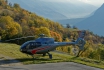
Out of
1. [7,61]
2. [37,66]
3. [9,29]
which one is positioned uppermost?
[9,29]

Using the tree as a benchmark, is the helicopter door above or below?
below

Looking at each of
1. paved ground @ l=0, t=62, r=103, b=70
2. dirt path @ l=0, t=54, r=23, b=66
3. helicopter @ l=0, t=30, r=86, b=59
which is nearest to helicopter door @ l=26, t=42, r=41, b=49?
helicopter @ l=0, t=30, r=86, b=59

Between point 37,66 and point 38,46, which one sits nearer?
point 37,66

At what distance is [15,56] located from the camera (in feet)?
103

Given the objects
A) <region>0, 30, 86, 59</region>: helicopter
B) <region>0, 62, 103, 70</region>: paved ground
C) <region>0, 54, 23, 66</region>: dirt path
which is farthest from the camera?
<region>0, 30, 86, 59</region>: helicopter

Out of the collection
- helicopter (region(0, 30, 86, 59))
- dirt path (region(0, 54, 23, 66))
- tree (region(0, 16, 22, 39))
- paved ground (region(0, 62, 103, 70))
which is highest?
tree (region(0, 16, 22, 39))

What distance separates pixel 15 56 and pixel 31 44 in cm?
335

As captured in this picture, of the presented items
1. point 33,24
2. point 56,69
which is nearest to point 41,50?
point 56,69

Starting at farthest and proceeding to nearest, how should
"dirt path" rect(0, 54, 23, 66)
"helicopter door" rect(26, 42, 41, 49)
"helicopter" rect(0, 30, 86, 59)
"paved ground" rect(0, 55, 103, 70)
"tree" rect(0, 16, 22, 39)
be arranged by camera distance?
"tree" rect(0, 16, 22, 39)
"helicopter door" rect(26, 42, 41, 49)
"helicopter" rect(0, 30, 86, 59)
"dirt path" rect(0, 54, 23, 66)
"paved ground" rect(0, 55, 103, 70)

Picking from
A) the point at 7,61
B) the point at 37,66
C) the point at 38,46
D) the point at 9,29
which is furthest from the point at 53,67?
the point at 9,29

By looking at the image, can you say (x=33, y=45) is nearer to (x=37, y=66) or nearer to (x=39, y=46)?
(x=39, y=46)

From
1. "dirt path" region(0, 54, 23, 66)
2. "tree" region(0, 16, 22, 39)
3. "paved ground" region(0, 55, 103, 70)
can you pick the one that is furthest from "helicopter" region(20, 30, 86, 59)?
"tree" region(0, 16, 22, 39)

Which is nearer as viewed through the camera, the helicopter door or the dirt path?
the dirt path

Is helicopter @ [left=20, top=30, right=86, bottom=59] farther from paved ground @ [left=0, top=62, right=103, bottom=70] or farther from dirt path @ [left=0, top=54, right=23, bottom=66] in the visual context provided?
paved ground @ [left=0, top=62, right=103, bottom=70]
